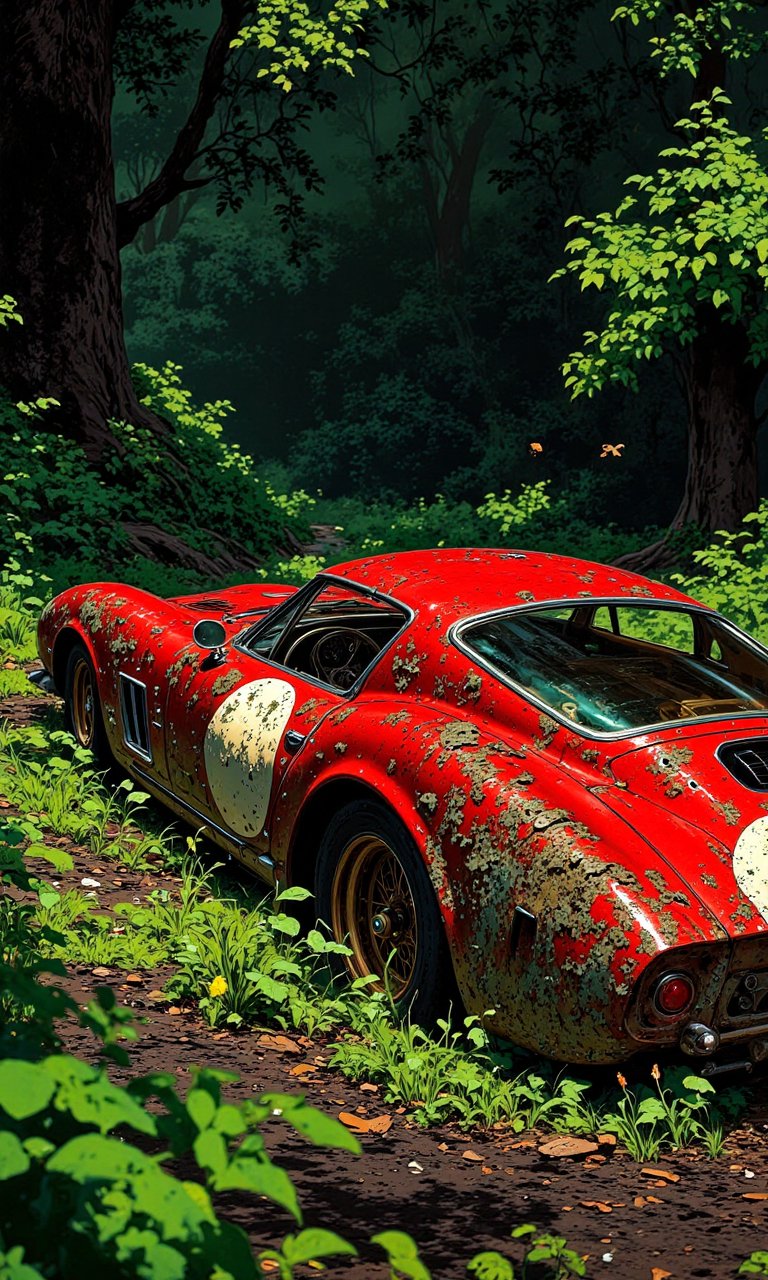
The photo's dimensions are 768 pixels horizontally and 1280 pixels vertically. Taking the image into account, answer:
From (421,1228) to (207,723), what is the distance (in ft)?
7.98

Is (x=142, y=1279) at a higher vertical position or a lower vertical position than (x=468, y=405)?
lower

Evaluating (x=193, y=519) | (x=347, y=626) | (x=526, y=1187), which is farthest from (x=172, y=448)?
(x=526, y=1187)

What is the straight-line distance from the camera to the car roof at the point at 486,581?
4.11m

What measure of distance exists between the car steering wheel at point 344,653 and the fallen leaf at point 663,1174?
107 inches

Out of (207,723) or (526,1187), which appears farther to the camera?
(207,723)

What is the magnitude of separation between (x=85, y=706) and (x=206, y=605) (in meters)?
0.86

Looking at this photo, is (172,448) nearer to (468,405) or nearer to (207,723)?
(207,723)

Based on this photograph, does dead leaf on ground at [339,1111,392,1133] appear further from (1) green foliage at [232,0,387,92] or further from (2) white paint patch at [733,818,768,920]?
(1) green foliage at [232,0,387,92]

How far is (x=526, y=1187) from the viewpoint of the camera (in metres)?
2.84

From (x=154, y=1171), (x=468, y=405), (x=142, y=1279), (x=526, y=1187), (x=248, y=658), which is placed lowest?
(x=526, y=1187)

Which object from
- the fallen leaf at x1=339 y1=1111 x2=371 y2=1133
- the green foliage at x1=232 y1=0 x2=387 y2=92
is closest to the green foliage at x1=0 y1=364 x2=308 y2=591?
the green foliage at x1=232 y1=0 x2=387 y2=92

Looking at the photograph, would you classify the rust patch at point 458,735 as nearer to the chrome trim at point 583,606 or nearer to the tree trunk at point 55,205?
the chrome trim at point 583,606

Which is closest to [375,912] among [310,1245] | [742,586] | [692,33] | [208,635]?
Result: [208,635]

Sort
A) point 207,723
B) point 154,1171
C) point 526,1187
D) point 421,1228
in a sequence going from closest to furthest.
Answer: point 154,1171, point 421,1228, point 526,1187, point 207,723
